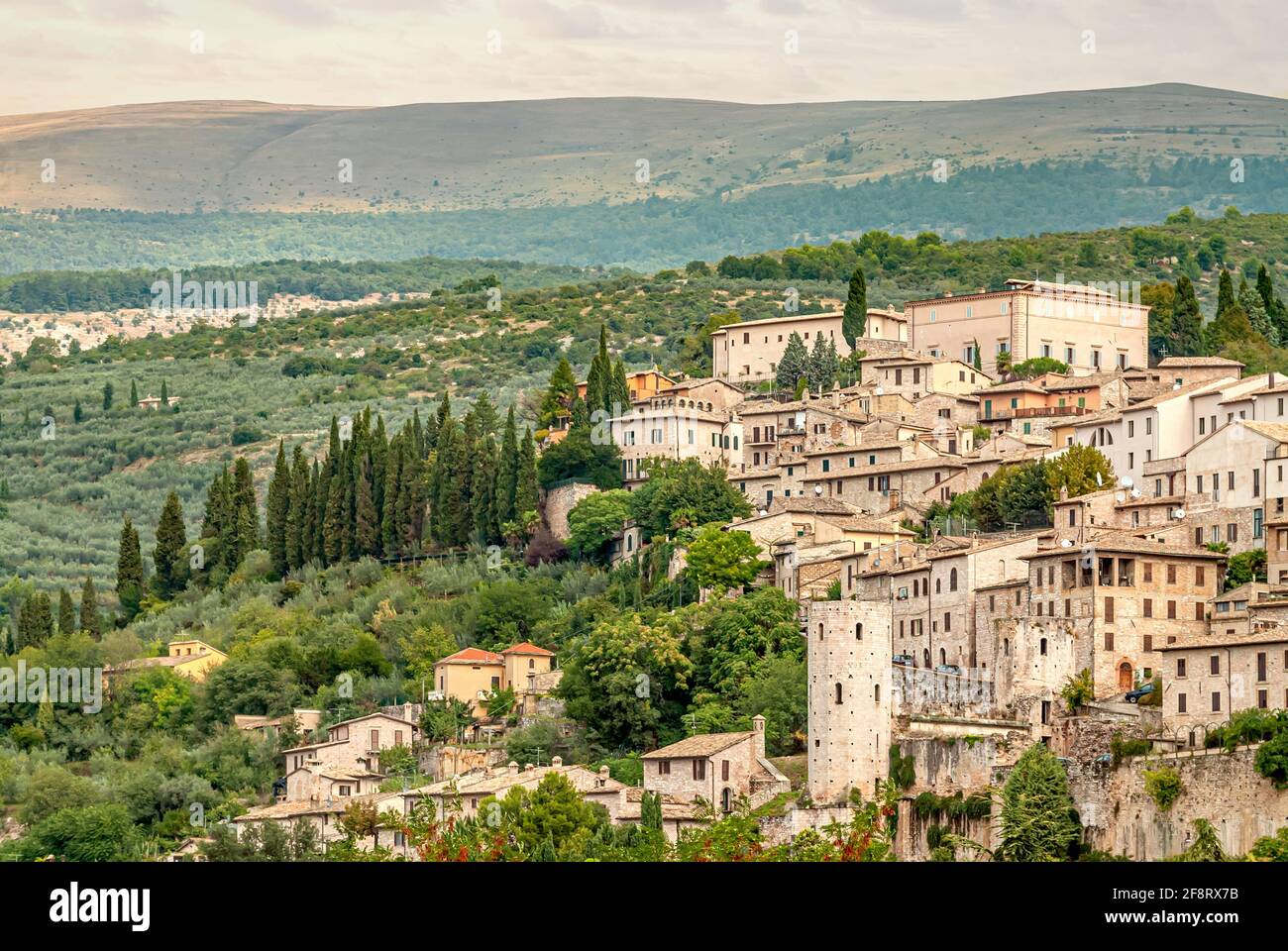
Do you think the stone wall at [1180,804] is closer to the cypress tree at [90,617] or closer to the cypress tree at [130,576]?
the cypress tree at [90,617]

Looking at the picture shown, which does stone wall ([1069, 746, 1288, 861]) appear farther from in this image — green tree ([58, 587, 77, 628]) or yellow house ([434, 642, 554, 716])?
green tree ([58, 587, 77, 628])

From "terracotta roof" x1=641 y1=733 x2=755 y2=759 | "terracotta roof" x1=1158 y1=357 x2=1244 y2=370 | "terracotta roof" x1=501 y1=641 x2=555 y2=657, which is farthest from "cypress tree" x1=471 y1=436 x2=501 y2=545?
"terracotta roof" x1=641 y1=733 x2=755 y2=759

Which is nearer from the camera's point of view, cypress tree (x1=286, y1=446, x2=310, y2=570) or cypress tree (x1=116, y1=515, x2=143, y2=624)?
cypress tree (x1=286, y1=446, x2=310, y2=570)

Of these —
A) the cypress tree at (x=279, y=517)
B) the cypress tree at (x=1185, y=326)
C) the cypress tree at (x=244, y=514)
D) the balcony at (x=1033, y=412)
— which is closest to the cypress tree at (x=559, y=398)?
the cypress tree at (x=279, y=517)

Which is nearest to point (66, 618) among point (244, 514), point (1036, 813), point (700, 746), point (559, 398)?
point (244, 514)

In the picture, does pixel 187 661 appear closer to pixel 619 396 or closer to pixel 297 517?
pixel 297 517

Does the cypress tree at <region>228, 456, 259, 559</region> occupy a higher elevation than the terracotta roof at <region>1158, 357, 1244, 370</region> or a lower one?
lower

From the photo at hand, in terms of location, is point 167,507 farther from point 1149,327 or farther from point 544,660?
point 1149,327
